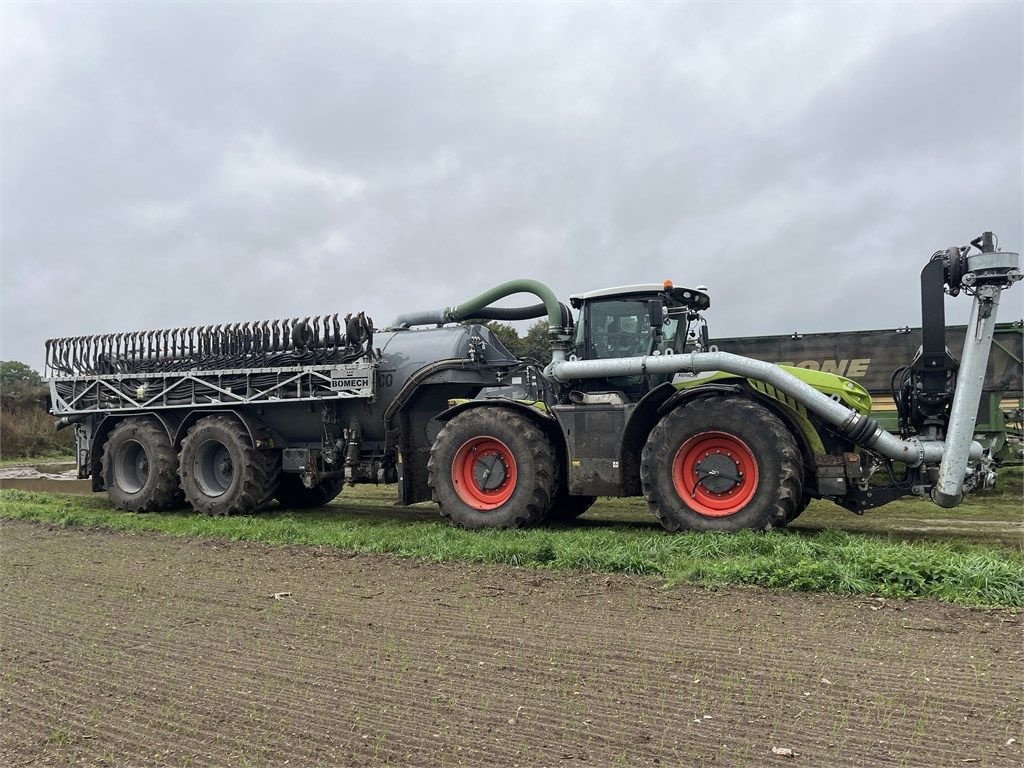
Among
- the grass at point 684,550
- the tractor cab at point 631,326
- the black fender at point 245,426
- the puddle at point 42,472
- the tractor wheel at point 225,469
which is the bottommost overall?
the puddle at point 42,472

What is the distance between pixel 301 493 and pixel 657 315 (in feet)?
22.4

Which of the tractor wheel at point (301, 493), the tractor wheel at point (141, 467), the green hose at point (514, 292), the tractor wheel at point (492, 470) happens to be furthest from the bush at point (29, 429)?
the tractor wheel at point (492, 470)

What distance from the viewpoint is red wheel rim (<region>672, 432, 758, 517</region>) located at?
7.49m

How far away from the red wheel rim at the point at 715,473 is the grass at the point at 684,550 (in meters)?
0.50

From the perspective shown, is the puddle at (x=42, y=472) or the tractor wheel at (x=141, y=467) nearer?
the tractor wheel at (x=141, y=467)

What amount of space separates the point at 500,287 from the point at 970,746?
26.8 feet

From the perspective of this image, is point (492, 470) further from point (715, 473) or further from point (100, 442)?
point (100, 442)

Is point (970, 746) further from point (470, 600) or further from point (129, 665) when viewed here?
point (129, 665)

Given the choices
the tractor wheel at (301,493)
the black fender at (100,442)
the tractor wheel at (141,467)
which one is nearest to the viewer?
the tractor wheel at (141,467)

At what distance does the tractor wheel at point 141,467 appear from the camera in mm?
11562

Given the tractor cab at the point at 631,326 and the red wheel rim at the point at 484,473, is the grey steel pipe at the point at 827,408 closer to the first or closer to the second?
the tractor cab at the point at 631,326

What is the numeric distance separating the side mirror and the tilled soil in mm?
3301

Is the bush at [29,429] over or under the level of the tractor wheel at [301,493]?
over

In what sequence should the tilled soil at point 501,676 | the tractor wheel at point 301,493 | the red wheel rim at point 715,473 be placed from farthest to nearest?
the tractor wheel at point 301,493
the red wheel rim at point 715,473
the tilled soil at point 501,676
